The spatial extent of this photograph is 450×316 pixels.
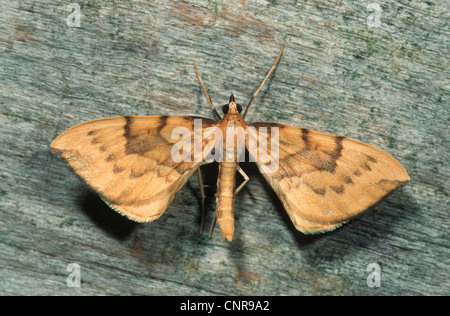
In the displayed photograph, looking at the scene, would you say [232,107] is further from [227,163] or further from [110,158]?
[110,158]

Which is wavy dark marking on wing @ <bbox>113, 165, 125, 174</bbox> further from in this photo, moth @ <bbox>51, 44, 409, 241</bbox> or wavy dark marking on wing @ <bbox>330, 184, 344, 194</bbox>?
wavy dark marking on wing @ <bbox>330, 184, 344, 194</bbox>

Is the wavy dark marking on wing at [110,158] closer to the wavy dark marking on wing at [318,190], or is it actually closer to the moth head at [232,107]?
the moth head at [232,107]

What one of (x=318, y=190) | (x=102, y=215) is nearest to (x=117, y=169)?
(x=102, y=215)

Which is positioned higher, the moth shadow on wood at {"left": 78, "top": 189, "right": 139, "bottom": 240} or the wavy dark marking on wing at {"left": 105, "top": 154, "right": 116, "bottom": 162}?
the wavy dark marking on wing at {"left": 105, "top": 154, "right": 116, "bottom": 162}

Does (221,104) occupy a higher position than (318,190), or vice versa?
(221,104)

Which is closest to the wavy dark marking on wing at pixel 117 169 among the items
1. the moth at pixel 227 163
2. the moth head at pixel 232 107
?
the moth at pixel 227 163

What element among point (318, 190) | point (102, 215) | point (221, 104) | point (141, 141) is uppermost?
point (221, 104)

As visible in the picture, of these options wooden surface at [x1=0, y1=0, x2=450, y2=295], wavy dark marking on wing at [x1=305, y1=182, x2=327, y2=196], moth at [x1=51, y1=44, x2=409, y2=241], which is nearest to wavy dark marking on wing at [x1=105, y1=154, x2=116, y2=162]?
moth at [x1=51, y1=44, x2=409, y2=241]
